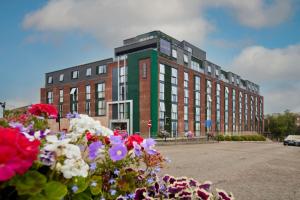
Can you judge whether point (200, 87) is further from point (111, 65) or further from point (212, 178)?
point (212, 178)

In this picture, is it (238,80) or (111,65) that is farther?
(238,80)

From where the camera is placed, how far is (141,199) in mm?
2770

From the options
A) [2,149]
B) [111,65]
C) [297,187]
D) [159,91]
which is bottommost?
[297,187]

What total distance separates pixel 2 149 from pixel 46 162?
41 centimetres

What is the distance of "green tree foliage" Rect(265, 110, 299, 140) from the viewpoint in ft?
326

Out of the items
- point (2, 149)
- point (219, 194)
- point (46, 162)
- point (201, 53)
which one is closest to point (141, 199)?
point (219, 194)

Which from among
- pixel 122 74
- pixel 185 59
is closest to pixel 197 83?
pixel 185 59

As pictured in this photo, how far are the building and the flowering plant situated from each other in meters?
43.8

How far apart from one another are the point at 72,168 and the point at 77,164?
0.04 metres

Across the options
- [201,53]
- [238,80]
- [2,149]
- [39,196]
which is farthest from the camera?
[238,80]

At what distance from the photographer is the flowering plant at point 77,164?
1.45 m

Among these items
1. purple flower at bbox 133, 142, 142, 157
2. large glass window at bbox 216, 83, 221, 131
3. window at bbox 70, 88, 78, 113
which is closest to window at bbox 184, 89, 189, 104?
large glass window at bbox 216, 83, 221, 131

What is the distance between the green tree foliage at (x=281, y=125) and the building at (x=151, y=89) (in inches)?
1233

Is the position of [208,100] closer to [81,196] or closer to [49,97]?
[49,97]
